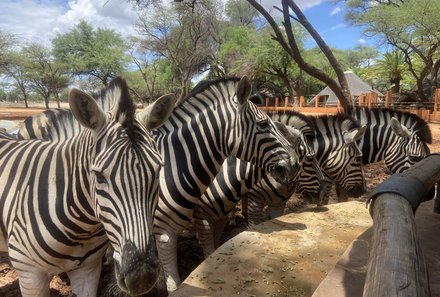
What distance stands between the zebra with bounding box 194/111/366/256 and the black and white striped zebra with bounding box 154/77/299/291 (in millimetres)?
680

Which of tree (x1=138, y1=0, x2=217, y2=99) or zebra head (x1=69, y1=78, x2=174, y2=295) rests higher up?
tree (x1=138, y1=0, x2=217, y2=99)

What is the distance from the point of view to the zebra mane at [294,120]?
212 inches

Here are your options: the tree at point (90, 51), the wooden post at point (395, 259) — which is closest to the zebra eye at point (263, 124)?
the wooden post at point (395, 259)

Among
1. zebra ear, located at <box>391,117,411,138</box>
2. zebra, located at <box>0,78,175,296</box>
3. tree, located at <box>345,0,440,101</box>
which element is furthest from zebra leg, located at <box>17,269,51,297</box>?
tree, located at <box>345,0,440,101</box>

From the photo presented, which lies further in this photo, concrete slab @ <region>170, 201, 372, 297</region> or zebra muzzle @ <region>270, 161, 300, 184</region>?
zebra muzzle @ <region>270, 161, 300, 184</region>

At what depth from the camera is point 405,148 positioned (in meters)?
5.55

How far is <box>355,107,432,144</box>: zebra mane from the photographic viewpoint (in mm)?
5789

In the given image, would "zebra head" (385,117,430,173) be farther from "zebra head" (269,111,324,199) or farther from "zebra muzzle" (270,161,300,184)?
"zebra muzzle" (270,161,300,184)

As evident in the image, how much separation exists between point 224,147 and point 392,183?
6.41ft

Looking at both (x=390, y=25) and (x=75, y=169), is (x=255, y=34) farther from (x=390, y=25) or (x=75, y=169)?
(x=75, y=169)

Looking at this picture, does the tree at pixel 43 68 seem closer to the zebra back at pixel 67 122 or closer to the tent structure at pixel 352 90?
the tent structure at pixel 352 90

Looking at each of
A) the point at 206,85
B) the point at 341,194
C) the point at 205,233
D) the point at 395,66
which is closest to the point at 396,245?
the point at 206,85

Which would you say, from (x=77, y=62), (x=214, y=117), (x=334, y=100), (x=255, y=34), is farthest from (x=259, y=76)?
(x=214, y=117)

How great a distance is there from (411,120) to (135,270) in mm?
5982
